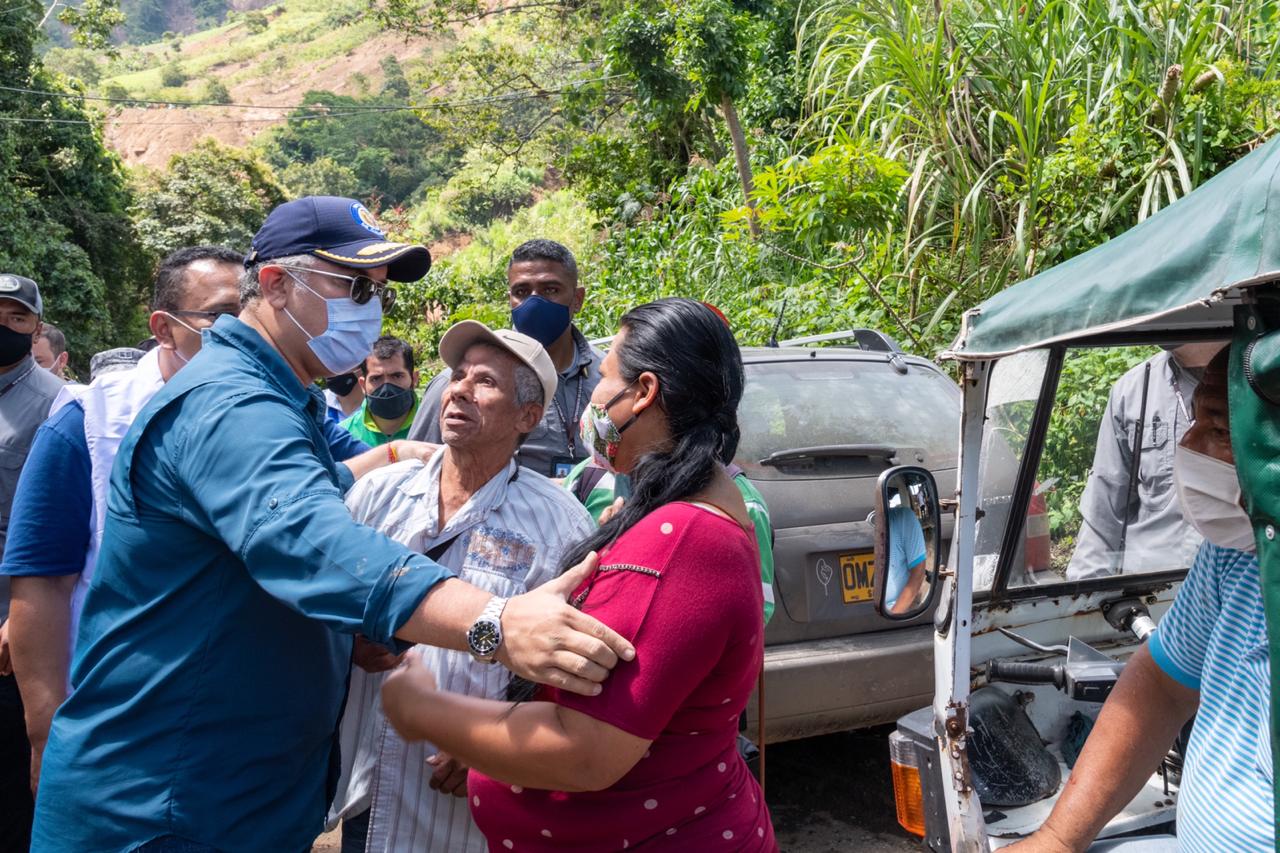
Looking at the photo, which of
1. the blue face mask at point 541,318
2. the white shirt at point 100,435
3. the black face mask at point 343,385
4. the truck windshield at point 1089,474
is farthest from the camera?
the black face mask at point 343,385

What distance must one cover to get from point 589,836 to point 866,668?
2574 mm

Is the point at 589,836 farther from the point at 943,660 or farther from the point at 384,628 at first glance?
the point at 943,660

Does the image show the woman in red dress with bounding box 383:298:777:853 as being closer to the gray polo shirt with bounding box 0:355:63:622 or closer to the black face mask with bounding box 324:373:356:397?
the gray polo shirt with bounding box 0:355:63:622

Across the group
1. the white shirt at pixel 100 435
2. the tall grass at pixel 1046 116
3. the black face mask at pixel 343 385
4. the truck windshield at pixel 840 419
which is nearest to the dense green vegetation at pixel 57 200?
the black face mask at pixel 343 385

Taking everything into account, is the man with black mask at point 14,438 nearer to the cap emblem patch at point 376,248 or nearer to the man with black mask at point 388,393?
the cap emblem patch at point 376,248

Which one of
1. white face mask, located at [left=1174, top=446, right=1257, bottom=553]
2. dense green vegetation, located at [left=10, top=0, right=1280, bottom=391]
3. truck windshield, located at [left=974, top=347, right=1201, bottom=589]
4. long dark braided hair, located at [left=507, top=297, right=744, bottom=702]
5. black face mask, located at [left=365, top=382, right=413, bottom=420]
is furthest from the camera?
dense green vegetation, located at [left=10, top=0, right=1280, bottom=391]

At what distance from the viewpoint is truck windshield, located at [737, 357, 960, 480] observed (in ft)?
15.0

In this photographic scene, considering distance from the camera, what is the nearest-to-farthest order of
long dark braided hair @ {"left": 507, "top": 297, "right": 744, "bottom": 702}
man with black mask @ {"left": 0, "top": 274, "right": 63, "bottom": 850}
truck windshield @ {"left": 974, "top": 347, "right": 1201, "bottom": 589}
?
long dark braided hair @ {"left": 507, "top": 297, "right": 744, "bottom": 702}, truck windshield @ {"left": 974, "top": 347, "right": 1201, "bottom": 589}, man with black mask @ {"left": 0, "top": 274, "right": 63, "bottom": 850}

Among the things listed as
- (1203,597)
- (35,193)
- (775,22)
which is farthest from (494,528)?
(35,193)

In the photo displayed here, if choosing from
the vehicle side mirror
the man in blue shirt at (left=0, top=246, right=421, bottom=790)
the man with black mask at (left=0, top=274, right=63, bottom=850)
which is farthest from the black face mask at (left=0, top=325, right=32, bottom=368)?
the vehicle side mirror

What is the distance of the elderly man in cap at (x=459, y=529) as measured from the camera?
2.57 metres

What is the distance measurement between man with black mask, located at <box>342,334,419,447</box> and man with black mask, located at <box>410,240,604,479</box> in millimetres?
1596

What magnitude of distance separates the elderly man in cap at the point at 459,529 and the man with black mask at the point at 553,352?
1239 mm

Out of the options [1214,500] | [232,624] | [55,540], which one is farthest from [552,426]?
[1214,500]
